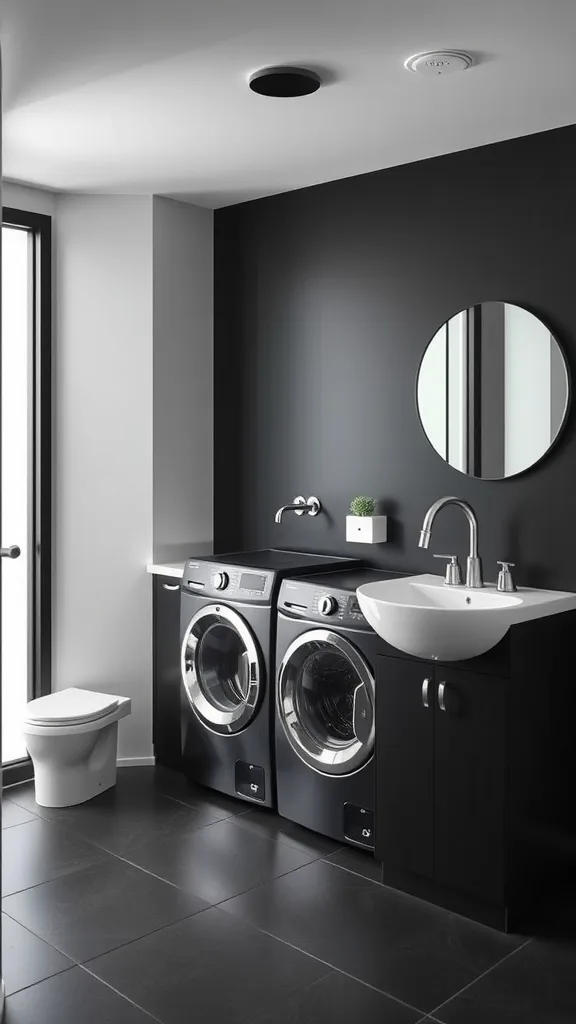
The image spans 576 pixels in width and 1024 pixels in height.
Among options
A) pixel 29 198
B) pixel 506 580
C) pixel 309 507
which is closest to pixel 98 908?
pixel 506 580

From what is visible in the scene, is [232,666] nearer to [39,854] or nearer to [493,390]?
[39,854]

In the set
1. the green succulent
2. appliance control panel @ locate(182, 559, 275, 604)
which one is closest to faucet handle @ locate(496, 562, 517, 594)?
the green succulent

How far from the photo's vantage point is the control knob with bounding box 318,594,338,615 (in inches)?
119

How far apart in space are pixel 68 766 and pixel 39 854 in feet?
1.41

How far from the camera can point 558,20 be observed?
221 cm

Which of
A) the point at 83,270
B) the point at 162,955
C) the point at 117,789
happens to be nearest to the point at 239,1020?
the point at 162,955

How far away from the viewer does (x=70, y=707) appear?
3.46 m

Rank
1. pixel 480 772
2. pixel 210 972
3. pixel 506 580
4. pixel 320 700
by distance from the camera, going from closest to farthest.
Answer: pixel 210 972
pixel 480 772
pixel 506 580
pixel 320 700

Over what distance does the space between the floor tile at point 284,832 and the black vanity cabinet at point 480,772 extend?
0.32m

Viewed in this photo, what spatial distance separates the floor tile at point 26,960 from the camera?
7.53ft

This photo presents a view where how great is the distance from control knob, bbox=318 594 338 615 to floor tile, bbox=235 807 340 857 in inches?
31.3

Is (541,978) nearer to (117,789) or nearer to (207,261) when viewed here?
(117,789)

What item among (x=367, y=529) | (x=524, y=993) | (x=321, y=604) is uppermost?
(x=367, y=529)

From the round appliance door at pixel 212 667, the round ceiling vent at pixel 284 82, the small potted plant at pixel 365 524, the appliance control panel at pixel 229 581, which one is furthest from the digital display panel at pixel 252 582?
the round ceiling vent at pixel 284 82
